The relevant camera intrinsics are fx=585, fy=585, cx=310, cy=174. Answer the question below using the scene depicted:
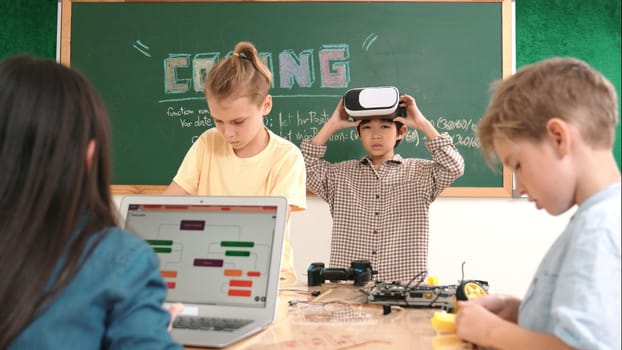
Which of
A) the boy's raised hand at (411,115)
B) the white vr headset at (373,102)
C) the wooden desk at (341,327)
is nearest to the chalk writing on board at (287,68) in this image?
the boy's raised hand at (411,115)

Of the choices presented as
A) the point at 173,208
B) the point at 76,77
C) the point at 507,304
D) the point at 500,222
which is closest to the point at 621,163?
the point at 500,222

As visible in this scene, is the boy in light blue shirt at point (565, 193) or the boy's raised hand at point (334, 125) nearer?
the boy in light blue shirt at point (565, 193)

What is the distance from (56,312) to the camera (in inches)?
29.3

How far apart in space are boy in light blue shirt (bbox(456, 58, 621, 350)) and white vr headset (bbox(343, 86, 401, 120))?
56.4 inches

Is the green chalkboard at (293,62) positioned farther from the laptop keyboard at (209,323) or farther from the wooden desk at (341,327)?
the laptop keyboard at (209,323)

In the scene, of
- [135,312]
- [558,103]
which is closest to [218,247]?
[135,312]

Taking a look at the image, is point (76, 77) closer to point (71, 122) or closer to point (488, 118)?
point (71, 122)

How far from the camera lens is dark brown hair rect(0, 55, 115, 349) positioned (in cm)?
74

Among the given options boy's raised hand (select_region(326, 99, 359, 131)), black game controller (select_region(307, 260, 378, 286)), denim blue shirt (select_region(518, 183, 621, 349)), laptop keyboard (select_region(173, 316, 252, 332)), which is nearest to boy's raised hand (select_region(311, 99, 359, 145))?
boy's raised hand (select_region(326, 99, 359, 131))

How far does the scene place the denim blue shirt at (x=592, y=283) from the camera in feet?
2.57

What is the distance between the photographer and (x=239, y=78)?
1.91 m

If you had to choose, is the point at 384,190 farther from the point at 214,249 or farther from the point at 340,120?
the point at 214,249

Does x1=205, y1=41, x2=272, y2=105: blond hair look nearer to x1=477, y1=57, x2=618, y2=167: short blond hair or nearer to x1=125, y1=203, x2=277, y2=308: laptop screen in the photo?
x1=125, y1=203, x2=277, y2=308: laptop screen

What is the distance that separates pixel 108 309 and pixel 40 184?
7.4 inches
